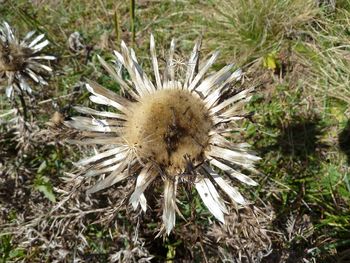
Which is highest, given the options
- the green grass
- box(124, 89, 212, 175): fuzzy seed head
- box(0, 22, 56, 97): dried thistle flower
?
box(0, 22, 56, 97): dried thistle flower

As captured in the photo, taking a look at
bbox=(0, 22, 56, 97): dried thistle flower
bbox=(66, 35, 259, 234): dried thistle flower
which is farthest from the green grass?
bbox=(66, 35, 259, 234): dried thistle flower

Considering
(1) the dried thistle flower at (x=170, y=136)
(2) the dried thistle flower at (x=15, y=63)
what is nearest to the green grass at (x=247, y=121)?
(2) the dried thistle flower at (x=15, y=63)

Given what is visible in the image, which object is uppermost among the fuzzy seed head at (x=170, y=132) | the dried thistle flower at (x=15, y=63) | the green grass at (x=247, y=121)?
the dried thistle flower at (x=15, y=63)

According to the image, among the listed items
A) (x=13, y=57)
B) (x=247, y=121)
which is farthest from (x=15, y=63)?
(x=247, y=121)

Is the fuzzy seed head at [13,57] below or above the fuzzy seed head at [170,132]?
above

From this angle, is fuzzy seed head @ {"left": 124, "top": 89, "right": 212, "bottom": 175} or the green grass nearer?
fuzzy seed head @ {"left": 124, "top": 89, "right": 212, "bottom": 175}

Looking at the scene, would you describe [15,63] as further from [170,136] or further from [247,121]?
[247,121]

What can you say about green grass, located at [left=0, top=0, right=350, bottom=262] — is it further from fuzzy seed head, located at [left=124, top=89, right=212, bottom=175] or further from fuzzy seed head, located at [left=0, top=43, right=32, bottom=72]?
fuzzy seed head, located at [left=124, top=89, right=212, bottom=175]

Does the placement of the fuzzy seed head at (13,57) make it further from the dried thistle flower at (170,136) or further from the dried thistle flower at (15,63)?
the dried thistle flower at (170,136)
